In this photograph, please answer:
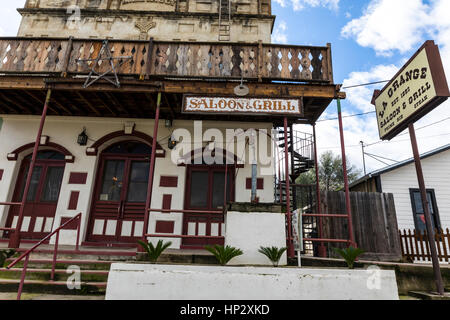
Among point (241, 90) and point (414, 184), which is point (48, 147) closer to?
point (241, 90)

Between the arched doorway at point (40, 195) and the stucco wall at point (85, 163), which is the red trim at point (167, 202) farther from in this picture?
the arched doorway at point (40, 195)

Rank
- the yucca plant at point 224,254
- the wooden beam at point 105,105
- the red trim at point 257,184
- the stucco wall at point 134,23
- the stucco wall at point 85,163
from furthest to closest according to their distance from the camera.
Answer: the stucco wall at point 134,23 < the red trim at point 257,184 < the stucco wall at point 85,163 < the wooden beam at point 105,105 < the yucca plant at point 224,254

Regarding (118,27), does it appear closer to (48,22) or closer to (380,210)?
(48,22)

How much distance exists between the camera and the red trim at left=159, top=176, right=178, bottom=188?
825cm

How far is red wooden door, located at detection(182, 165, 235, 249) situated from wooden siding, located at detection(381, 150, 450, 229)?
717cm

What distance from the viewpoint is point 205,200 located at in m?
8.43

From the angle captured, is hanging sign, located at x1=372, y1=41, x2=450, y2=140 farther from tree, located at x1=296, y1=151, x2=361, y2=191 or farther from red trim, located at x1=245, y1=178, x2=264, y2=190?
tree, located at x1=296, y1=151, x2=361, y2=191

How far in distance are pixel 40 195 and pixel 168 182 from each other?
4134mm

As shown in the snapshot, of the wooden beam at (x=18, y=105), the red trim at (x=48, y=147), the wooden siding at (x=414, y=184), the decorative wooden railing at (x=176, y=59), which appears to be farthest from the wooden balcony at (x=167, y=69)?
the wooden siding at (x=414, y=184)

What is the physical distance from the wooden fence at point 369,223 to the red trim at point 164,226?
194 inches

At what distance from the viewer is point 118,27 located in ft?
36.0

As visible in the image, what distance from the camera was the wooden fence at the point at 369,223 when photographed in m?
8.62

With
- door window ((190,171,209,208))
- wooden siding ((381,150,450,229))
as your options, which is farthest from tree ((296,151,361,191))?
door window ((190,171,209,208))

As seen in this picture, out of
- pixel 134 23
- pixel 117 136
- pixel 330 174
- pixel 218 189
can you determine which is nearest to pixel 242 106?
pixel 218 189
